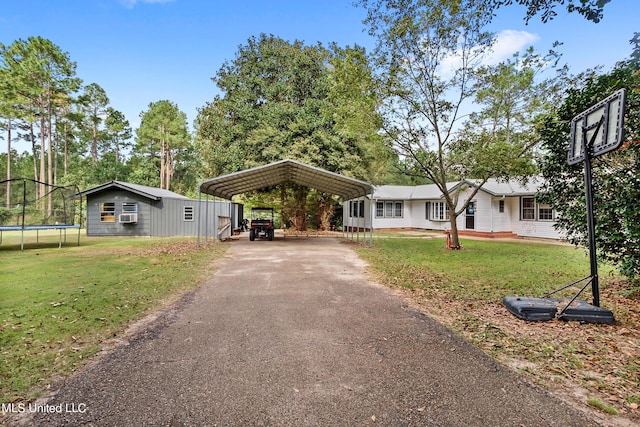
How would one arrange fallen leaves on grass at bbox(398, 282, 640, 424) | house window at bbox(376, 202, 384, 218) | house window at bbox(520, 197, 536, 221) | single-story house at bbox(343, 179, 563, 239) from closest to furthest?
fallen leaves on grass at bbox(398, 282, 640, 424) < single-story house at bbox(343, 179, 563, 239) < house window at bbox(520, 197, 536, 221) < house window at bbox(376, 202, 384, 218)

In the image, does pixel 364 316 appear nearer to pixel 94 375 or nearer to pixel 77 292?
pixel 94 375

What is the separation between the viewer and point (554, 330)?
3.88 m

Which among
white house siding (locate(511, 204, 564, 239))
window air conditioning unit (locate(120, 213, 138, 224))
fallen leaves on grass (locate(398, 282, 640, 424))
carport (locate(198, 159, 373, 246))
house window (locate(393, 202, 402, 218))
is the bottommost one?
fallen leaves on grass (locate(398, 282, 640, 424))

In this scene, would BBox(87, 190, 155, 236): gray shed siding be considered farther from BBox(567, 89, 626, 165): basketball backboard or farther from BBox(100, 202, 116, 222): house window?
BBox(567, 89, 626, 165): basketball backboard

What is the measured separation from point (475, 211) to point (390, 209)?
19.6ft

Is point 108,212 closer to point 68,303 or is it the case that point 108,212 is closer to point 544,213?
point 68,303

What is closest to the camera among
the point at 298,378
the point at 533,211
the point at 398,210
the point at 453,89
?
the point at 298,378

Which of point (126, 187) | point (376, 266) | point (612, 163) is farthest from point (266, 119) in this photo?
point (612, 163)

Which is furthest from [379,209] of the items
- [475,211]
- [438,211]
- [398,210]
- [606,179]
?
[606,179]

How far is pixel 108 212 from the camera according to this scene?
18078 millimetres

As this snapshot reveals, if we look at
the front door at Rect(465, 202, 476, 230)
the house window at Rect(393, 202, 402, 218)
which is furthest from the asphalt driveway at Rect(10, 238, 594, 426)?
the house window at Rect(393, 202, 402, 218)

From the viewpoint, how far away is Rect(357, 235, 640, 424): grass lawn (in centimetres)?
265

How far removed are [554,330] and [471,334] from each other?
102cm

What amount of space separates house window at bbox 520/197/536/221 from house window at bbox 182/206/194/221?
17687 millimetres
